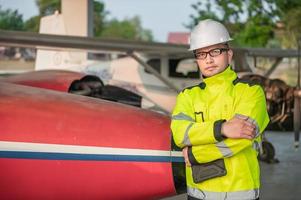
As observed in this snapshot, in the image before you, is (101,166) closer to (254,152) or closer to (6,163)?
(6,163)

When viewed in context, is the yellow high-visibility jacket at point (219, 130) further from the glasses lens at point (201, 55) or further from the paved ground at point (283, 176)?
the paved ground at point (283, 176)

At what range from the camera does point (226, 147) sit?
2.28 metres

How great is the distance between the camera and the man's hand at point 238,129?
2229 mm

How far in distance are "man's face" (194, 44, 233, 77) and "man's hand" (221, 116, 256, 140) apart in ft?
1.01

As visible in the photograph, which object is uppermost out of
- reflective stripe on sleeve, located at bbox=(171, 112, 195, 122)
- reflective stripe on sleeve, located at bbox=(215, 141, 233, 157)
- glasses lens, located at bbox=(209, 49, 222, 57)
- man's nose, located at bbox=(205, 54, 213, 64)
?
glasses lens, located at bbox=(209, 49, 222, 57)

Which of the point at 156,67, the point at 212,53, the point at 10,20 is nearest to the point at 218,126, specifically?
the point at 212,53

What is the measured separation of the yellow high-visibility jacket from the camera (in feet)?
7.49

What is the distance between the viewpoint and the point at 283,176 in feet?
21.5

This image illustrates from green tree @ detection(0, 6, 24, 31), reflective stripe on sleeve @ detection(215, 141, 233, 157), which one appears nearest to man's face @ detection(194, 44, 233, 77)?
reflective stripe on sleeve @ detection(215, 141, 233, 157)

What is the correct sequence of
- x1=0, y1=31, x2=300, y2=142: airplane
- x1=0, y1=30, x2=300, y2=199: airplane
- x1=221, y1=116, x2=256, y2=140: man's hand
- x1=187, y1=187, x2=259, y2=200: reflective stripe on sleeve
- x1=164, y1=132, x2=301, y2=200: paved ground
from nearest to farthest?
x1=221, y1=116, x2=256, y2=140: man's hand < x1=187, y1=187, x2=259, y2=200: reflective stripe on sleeve < x1=0, y1=30, x2=300, y2=199: airplane < x1=164, y1=132, x2=301, y2=200: paved ground < x1=0, y1=31, x2=300, y2=142: airplane

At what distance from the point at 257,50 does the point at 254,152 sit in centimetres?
957

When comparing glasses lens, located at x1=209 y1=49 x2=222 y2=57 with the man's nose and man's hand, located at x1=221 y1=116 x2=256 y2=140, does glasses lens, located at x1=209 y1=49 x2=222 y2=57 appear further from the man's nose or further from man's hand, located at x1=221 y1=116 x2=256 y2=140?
man's hand, located at x1=221 y1=116 x2=256 y2=140

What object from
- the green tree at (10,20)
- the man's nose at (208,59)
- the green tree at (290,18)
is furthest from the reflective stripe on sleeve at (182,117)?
the green tree at (290,18)

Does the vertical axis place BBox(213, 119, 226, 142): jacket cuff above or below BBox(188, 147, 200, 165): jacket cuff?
above
